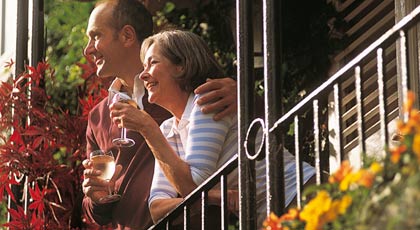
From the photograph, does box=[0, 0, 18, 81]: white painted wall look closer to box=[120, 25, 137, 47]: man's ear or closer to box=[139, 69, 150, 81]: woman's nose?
box=[120, 25, 137, 47]: man's ear

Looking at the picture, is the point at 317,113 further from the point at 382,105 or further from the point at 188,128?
the point at 188,128

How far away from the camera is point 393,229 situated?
3.17 m

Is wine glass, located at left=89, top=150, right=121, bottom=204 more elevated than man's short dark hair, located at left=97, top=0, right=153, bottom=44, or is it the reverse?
man's short dark hair, located at left=97, top=0, right=153, bottom=44

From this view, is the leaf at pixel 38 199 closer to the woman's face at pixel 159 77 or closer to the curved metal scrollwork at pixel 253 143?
the woman's face at pixel 159 77

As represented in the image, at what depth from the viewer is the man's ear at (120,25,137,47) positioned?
7.81 m

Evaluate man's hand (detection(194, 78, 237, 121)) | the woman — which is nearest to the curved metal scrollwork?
the woman

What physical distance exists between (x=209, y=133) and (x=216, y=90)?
1.05 feet

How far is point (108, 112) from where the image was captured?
26.0ft

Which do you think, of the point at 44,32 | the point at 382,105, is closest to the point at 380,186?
the point at 382,105

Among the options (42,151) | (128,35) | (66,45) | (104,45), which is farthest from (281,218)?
(66,45)

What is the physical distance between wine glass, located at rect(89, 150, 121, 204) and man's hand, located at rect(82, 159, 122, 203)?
23mm

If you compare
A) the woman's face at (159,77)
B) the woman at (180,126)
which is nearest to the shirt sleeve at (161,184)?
the woman at (180,126)

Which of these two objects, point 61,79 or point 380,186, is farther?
point 61,79

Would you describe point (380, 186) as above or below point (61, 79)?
above
